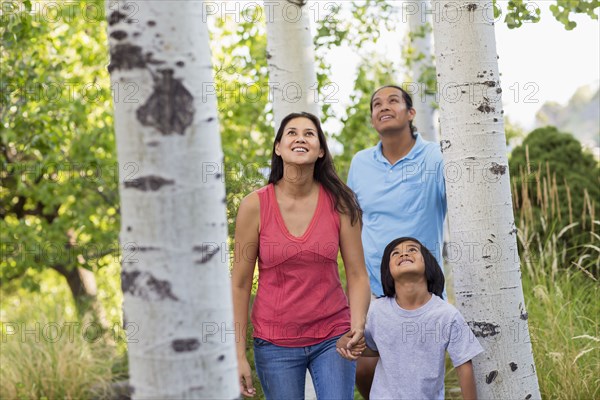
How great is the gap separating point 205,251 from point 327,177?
1727 mm

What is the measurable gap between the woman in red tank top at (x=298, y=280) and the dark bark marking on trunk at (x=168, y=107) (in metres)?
1.48

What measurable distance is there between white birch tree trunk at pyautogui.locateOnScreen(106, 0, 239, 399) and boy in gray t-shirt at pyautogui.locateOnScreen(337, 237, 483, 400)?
1843 millimetres

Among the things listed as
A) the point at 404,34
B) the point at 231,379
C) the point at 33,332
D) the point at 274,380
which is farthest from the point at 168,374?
the point at 404,34

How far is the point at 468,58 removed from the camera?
3.63 metres

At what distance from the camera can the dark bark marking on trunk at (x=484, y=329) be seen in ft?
11.8

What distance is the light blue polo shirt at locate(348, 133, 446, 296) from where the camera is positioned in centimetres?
420

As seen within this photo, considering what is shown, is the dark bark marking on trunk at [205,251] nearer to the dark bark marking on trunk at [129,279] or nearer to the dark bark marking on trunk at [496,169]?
the dark bark marking on trunk at [129,279]

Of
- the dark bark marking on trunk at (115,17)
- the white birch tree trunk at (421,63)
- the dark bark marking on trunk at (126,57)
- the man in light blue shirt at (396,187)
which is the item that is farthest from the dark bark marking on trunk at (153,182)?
the white birch tree trunk at (421,63)

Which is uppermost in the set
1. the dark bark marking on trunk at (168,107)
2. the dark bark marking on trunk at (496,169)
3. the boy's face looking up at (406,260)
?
the dark bark marking on trunk at (168,107)

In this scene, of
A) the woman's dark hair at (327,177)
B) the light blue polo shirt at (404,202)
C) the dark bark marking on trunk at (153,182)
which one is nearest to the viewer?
the dark bark marking on trunk at (153,182)

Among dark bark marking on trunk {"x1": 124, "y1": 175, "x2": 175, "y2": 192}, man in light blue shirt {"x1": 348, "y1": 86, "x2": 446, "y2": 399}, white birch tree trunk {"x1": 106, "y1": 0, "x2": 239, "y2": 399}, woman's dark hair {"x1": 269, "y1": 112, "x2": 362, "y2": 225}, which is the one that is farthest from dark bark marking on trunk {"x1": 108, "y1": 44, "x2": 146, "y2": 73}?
man in light blue shirt {"x1": 348, "y1": 86, "x2": 446, "y2": 399}

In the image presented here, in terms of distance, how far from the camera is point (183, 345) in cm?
187

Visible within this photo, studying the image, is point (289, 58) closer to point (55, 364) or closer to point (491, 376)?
point (491, 376)

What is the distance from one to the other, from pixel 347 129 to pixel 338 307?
6250 mm
